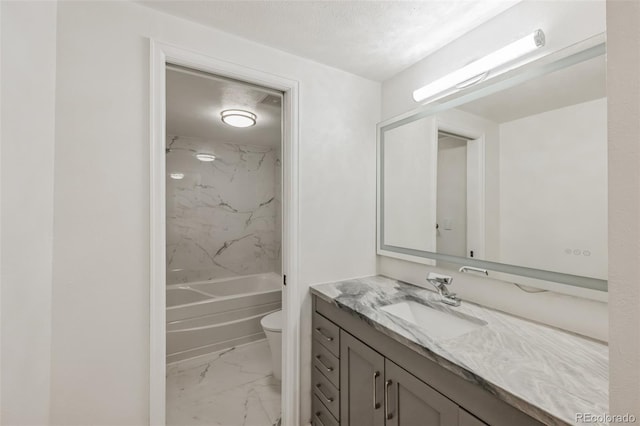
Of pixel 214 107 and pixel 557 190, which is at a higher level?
pixel 214 107

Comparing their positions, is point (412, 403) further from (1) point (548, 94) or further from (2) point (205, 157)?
(2) point (205, 157)

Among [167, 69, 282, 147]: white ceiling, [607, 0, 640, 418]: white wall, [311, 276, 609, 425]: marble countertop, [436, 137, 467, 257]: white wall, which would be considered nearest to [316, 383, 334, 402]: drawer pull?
[311, 276, 609, 425]: marble countertop

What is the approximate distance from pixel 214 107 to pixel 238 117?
0.22 metres

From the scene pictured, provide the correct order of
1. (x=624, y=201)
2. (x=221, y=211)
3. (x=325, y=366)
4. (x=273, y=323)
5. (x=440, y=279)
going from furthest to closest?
1. (x=221, y=211)
2. (x=273, y=323)
3. (x=325, y=366)
4. (x=440, y=279)
5. (x=624, y=201)

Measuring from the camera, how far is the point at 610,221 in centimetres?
40

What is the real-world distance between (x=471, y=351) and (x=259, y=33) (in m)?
1.78

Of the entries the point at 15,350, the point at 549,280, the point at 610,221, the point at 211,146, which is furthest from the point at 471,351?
the point at 211,146

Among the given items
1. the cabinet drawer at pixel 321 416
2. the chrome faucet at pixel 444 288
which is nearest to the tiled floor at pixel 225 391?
the cabinet drawer at pixel 321 416

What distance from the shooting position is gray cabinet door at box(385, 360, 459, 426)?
90 cm

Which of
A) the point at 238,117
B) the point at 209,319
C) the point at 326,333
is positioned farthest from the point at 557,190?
the point at 209,319

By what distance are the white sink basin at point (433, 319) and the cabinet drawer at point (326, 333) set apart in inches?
12.6

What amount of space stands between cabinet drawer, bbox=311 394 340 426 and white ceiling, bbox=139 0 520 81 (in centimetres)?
211

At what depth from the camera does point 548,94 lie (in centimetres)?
116

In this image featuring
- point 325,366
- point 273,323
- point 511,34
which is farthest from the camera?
point 273,323
